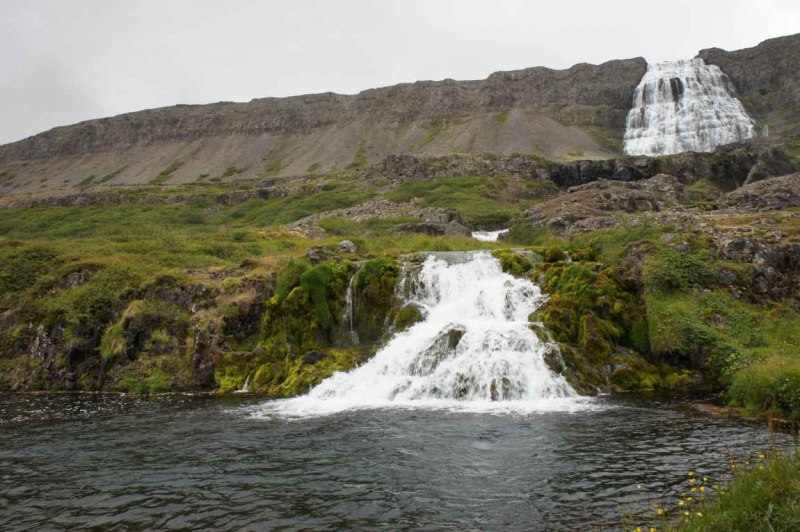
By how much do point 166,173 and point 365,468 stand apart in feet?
456

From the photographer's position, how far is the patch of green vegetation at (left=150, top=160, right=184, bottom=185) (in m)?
128

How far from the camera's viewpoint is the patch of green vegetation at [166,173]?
421 feet

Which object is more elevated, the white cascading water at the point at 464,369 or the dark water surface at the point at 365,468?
the white cascading water at the point at 464,369

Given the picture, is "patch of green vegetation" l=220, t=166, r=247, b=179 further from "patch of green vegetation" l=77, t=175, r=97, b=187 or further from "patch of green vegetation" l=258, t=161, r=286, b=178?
"patch of green vegetation" l=77, t=175, r=97, b=187

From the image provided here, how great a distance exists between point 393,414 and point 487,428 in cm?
351

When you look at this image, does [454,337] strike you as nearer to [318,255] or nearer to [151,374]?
[318,255]

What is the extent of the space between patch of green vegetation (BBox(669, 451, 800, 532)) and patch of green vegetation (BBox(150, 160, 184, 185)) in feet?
444

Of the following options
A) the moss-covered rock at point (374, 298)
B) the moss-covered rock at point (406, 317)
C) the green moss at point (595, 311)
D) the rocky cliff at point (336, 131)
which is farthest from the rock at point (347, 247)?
the rocky cliff at point (336, 131)

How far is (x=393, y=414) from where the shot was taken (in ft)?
54.5

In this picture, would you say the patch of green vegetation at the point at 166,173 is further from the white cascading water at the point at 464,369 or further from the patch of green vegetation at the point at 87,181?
the white cascading water at the point at 464,369

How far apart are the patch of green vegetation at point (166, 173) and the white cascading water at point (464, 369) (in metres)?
119

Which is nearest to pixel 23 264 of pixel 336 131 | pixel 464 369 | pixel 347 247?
pixel 347 247

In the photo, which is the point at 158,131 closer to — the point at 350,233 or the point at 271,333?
the point at 350,233

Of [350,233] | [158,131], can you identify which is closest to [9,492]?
[350,233]
